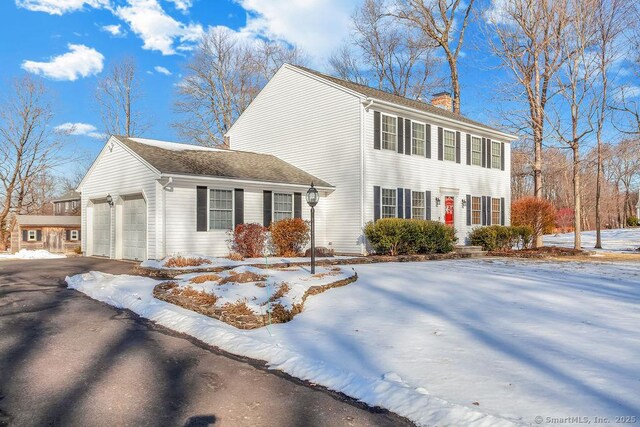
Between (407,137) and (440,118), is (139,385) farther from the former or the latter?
(440,118)

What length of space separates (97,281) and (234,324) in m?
4.72

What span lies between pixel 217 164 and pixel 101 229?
18.4ft

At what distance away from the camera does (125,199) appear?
607 inches

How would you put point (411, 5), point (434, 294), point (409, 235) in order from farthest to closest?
point (411, 5), point (409, 235), point (434, 294)

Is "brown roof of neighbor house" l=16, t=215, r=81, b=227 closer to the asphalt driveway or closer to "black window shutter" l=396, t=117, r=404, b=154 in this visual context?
"black window shutter" l=396, t=117, r=404, b=154

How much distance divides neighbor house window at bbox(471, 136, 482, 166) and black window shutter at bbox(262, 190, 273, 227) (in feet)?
31.4

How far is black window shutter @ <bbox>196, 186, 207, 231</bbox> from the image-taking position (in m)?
13.8

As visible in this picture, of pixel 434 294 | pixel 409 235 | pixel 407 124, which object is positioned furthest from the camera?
pixel 407 124

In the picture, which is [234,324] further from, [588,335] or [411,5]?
[411,5]

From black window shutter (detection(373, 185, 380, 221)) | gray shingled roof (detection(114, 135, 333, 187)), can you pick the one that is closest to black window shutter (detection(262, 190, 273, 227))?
gray shingled roof (detection(114, 135, 333, 187))

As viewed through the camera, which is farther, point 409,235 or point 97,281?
point 409,235

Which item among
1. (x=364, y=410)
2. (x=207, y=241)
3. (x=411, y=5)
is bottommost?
(x=364, y=410)

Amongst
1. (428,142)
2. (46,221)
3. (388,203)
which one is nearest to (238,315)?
(388,203)

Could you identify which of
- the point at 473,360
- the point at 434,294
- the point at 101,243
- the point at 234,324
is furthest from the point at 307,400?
the point at 101,243
